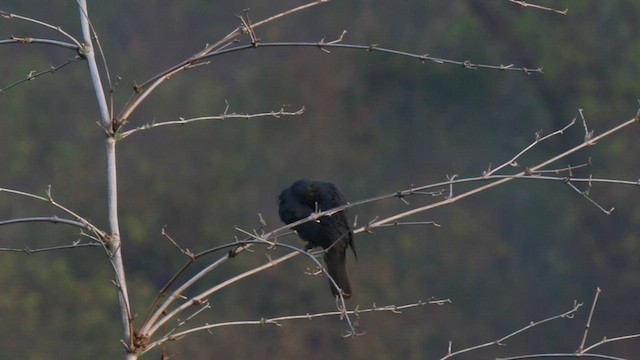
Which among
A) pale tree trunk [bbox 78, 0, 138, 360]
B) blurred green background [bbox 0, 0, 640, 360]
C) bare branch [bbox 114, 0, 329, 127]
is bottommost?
blurred green background [bbox 0, 0, 640, 360]

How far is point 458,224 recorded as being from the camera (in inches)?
305

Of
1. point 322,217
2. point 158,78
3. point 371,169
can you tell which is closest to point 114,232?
point 158,78

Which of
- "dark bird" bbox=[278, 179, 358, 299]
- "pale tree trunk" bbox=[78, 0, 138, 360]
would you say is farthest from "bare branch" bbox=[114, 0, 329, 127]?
"dark bird" bbox=[278, 179, 358, 299]

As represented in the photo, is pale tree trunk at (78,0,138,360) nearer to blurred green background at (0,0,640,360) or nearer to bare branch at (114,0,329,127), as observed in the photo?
bare branch at (114,0,329,127)

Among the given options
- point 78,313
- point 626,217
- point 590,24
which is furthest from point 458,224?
point 78,313

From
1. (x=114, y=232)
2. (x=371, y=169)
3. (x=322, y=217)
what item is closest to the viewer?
(x=114, y=232)

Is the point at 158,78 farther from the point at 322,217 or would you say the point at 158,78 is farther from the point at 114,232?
the point at 322,217

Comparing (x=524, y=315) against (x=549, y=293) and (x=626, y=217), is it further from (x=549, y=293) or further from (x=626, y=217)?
(x=626, y=217)

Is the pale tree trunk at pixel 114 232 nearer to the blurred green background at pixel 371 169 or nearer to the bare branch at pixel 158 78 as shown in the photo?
the bare branch at pixel 158 78

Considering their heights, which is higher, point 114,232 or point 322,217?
point 114,232

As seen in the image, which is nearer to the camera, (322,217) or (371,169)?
(322,217)

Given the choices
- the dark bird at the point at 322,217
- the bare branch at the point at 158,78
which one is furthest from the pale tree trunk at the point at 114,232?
the dark bird at the point at 322,217

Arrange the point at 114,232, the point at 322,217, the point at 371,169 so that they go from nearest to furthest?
the point at 114,232 → the point at 322,217 → the point at 371,169

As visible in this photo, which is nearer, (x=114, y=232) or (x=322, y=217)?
(x=114, y=232)
